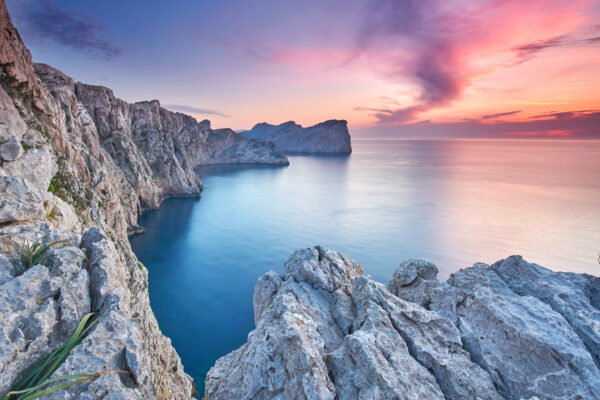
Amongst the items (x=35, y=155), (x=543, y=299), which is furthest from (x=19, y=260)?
(x=543, y=299)

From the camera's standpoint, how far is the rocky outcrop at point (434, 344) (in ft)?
21.9

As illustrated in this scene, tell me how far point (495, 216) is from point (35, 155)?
218 ft

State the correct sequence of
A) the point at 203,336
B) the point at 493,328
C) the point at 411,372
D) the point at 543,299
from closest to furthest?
the point at 411,372 → the point at 493,328 → the point at 543,299 → the point at 203,336

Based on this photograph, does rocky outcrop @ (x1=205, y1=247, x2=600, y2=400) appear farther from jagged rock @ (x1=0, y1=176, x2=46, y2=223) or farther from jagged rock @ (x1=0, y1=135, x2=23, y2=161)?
jagged rock @ (x1=0, y1=135, x2=23, y2=161)

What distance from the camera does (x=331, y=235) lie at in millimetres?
45781

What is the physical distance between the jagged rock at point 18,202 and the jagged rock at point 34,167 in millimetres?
3214

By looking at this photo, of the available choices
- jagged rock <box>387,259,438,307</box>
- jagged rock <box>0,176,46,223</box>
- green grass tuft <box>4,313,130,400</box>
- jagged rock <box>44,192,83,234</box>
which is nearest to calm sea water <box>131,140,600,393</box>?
jagged rock <box>44,192,83,234</box>

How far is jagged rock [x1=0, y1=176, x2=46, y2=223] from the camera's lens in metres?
7.90

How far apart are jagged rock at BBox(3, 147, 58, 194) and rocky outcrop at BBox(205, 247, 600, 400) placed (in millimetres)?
11314

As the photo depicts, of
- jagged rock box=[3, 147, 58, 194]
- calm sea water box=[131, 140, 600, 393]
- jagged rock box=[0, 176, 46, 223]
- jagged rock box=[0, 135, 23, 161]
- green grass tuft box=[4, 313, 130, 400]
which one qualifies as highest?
jagged rock box=[0, 135, 23, 161]

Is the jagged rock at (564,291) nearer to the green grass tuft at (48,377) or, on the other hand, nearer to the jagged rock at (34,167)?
the green grass tuft at (48,377)

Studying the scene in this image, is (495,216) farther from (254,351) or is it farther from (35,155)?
(35,155)

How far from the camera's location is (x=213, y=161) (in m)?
156

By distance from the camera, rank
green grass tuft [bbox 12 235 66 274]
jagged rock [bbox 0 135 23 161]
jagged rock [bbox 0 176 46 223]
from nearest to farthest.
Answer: green grass tuft [bbox 12 235 66 274] < jagged rock [bbox 0 176 46 223] < jagged rock [bbox 0 135 23 161]
